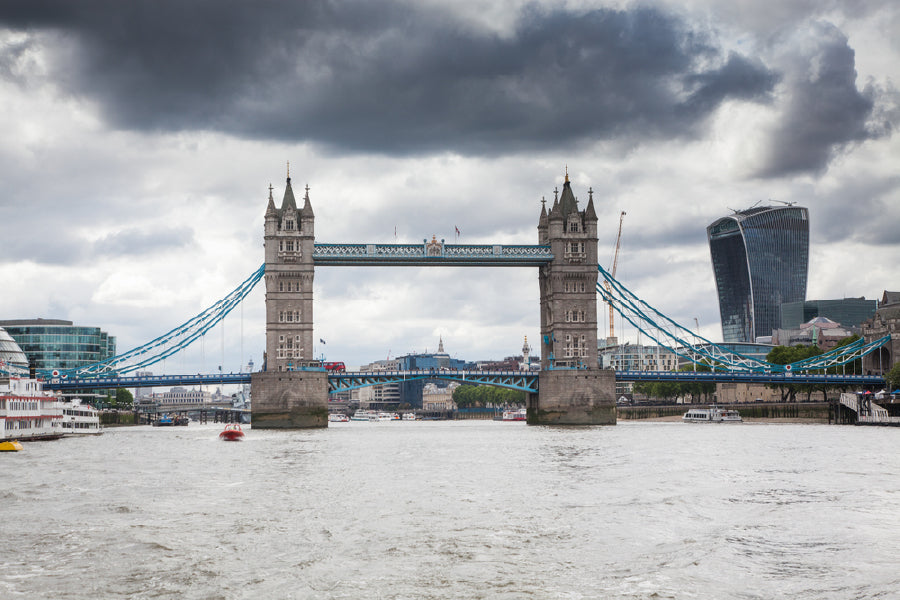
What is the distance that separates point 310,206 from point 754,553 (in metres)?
81.3

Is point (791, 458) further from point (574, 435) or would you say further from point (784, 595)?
point (784, 595)

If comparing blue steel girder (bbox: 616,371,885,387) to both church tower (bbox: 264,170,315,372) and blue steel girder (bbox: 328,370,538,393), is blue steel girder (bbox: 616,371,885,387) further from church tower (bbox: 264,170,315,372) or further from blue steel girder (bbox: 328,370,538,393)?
church tower (bbox: 264,170,315,372)

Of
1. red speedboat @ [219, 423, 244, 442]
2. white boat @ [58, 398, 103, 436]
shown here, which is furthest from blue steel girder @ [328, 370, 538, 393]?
red speedboat @ [219, 423, 244, 442]

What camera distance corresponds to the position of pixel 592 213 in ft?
348

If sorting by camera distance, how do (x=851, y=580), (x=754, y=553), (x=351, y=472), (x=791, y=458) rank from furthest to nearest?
(x=791, y=458) < (x=351, y=472) < (x=754, y=553) < (x=851, y=580)

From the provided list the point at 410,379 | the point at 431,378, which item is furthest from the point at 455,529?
the point at 410,379

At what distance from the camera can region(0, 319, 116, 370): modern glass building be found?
523 ft

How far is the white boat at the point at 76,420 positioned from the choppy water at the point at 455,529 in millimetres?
35267

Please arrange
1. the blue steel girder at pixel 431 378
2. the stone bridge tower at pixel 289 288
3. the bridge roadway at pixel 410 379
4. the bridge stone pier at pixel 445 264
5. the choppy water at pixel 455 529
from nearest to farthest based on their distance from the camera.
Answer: the choppy water at pixel 455 529 → the bridge stone pier at pixel 445 264 → the stone bridge tower at pixel 289 288 → the bridge roadway at pixel 410 379 → the blue steel girder at pixel 431 378

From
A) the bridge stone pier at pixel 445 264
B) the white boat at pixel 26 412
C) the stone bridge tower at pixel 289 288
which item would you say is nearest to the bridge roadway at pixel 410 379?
the bridge stone pier at pixel 445 264

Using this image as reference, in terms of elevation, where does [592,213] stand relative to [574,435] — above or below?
above

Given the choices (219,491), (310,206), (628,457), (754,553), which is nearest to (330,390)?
(310,206)

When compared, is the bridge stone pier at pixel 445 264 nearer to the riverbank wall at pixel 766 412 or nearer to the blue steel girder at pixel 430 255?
the blue steel girder at pixel 430 255

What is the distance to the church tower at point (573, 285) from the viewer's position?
104750mm
